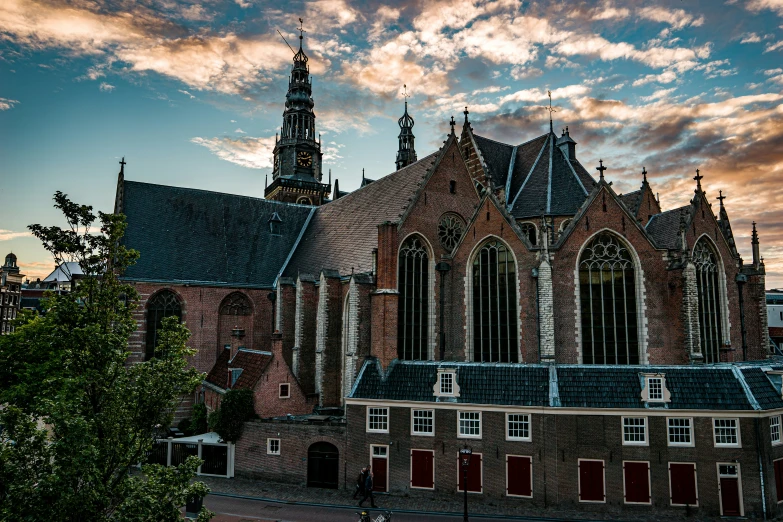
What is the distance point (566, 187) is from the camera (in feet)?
99.3

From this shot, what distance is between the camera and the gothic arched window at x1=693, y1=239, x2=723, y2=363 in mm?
26516

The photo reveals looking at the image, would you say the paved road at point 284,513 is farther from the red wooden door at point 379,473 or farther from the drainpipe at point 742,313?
the drainpipe at point 742,313

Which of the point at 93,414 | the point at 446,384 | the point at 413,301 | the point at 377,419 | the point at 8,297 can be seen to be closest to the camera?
the point at 93,414

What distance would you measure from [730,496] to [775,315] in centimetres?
6766

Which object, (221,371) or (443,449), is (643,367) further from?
(221,371)

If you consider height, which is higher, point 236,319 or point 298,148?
point 298,148

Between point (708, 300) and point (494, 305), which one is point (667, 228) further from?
point (494, 305)

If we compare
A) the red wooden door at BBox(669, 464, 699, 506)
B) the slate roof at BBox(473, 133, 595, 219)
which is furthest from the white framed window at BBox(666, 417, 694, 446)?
the slate roof at BBox(473, 133, 595, 219)

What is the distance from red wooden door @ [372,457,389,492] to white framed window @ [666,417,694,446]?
38.7 ft

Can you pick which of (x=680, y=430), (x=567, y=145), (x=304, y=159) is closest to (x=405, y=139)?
(x=304, y=159)

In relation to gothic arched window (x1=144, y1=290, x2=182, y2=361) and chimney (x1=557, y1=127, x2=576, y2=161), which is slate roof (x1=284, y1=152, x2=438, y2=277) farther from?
chimney (x1=557, y1=127, x2=576, y2=161)

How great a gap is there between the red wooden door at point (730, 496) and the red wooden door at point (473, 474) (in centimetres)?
920

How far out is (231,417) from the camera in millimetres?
24938

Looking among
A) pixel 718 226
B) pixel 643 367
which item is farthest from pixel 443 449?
pixel 718 226
